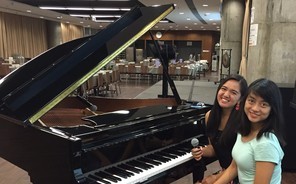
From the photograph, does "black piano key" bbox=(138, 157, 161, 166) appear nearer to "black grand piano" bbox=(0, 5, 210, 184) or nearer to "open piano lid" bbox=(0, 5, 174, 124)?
"black grand piano" bbox=(0, 5, 210, 184)

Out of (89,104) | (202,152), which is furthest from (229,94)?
(89,104)

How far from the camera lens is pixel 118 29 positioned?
7.27 ft

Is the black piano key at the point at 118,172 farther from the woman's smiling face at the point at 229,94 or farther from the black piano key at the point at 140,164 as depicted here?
the woman's smiling face at the point at 229,94

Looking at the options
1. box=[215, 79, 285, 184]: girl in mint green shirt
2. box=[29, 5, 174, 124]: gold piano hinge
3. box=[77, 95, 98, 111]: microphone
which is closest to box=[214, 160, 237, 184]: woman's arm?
box=[215, 79, 285, 184]: girl in mint green shirt

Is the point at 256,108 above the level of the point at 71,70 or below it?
below

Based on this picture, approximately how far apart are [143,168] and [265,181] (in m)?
0.77

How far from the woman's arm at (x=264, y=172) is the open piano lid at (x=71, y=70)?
118 cm

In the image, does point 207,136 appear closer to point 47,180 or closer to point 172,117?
point 172,117

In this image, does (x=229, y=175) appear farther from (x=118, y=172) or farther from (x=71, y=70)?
(x=71, y=70)

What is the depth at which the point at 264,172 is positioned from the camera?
1.36 metres

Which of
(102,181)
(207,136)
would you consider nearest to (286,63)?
(207,136)

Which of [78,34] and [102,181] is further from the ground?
[78,34]

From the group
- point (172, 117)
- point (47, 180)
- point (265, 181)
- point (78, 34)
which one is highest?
point (78, 34)

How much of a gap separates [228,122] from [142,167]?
0.68 m
